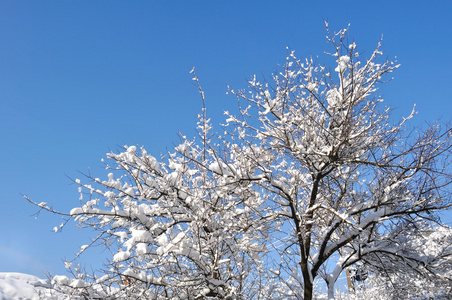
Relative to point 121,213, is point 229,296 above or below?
below

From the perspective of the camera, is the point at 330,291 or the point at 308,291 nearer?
the point at 308,291

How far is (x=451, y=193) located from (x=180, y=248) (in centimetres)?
573

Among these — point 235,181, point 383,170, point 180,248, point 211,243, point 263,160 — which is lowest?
point 180,248

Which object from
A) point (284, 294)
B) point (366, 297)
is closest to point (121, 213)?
point (284, 294)

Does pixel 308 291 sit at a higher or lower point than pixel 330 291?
lower

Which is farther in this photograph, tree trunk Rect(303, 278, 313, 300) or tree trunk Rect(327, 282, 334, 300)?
tree trunk Rect(327, 282, 334, 300)

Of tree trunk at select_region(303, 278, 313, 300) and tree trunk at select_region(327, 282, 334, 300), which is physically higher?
tree trunk at select_region(327, 282, 334, 300)

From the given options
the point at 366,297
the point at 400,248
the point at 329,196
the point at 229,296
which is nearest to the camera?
the point at 229,296

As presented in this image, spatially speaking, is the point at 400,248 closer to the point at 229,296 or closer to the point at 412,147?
the point at 412,147

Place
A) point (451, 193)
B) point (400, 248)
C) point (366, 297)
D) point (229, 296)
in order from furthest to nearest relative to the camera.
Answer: point (366, 297) → point (400, 248) → point (451, 193) → point (229, 296)

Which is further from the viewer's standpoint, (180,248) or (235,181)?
Answer: (235,181)

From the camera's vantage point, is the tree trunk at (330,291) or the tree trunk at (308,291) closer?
the tree trunk at (308,291)

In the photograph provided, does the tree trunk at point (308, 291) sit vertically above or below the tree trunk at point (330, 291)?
below

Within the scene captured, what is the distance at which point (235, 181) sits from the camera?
662 cm
